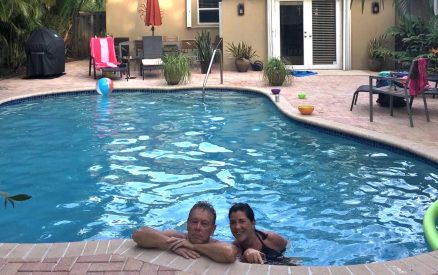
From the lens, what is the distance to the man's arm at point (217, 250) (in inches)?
129

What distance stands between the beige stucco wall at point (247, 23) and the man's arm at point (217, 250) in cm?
1341

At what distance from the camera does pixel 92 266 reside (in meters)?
3.26

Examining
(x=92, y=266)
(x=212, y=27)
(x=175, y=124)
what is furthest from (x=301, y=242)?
(x=212, y=27)

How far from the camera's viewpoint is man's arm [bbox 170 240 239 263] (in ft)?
10.8

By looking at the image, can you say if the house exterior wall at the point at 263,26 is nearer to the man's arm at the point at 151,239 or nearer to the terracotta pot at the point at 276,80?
the terracotta pot at the point at 276,80

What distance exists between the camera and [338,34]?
1614cm

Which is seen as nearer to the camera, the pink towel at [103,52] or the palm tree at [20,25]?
the pink towel at [103,52]

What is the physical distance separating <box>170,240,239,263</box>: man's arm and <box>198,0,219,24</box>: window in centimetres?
1584

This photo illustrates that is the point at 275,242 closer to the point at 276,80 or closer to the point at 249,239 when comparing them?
the point at 249,239

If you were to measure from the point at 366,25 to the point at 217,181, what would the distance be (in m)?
11.0

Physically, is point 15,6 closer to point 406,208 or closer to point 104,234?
point 104,234

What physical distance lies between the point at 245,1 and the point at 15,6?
20.8 feet

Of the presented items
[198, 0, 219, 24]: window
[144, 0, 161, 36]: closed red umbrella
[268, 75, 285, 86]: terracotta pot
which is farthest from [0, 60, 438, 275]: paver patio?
[198, 0, 219, 24]: window

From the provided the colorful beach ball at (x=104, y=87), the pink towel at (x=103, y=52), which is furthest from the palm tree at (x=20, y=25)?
the colorful beach ball at (x=104, y=87)
